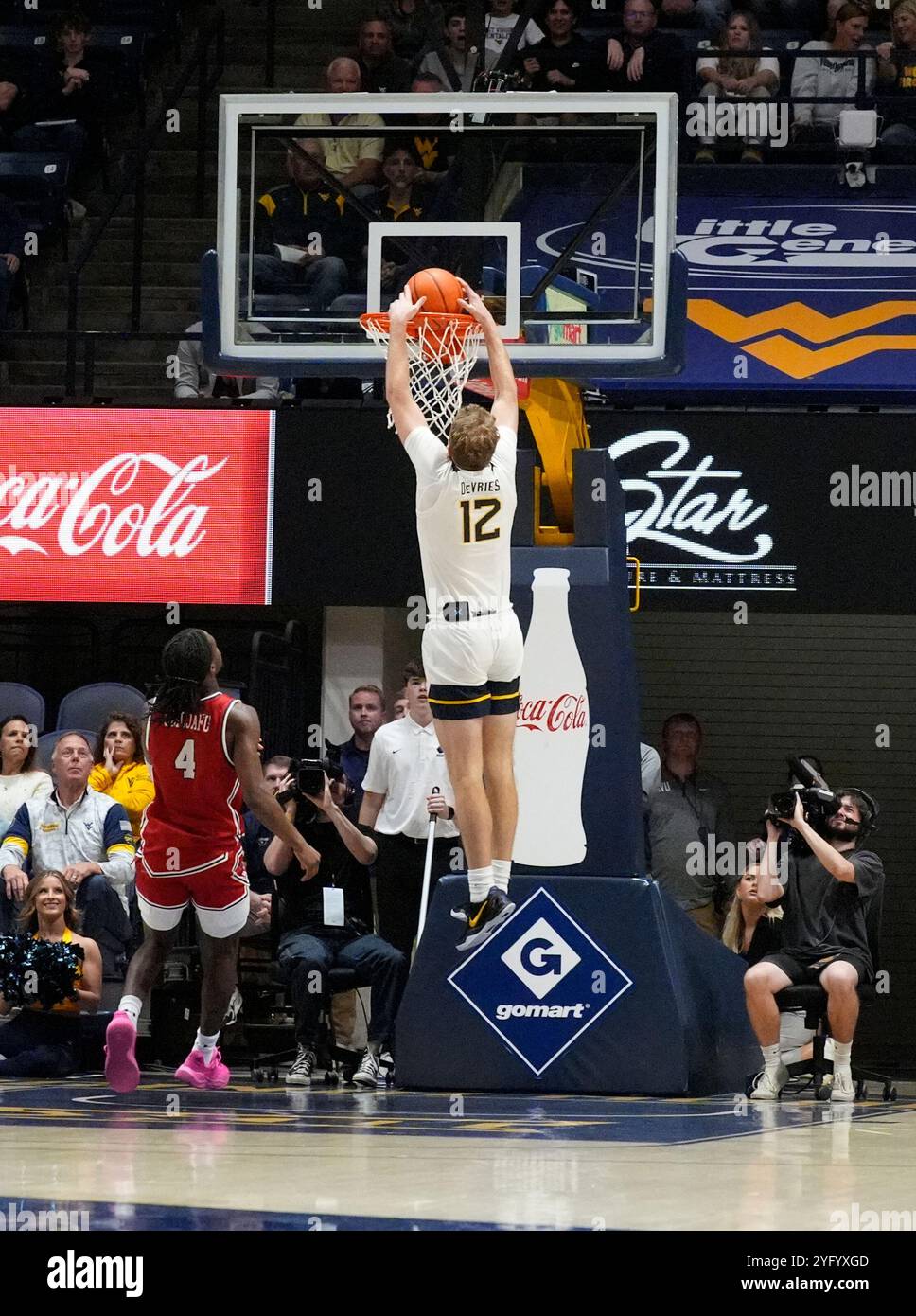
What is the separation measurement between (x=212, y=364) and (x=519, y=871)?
290 cm

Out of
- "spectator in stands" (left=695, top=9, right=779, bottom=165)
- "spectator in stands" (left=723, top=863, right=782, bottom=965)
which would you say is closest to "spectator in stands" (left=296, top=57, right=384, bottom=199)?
"spectator in stands" (left=695, top=9, right=779, bottom=165)

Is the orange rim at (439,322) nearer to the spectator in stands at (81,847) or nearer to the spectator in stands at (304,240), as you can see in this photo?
the spectator in stands at (304,240)

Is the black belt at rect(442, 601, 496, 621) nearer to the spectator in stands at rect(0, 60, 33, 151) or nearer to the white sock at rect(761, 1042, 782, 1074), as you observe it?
the white sock at rect(761, 1042, 782, 1074)

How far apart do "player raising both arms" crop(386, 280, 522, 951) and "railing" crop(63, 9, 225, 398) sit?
697cm

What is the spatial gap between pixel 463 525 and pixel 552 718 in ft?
8.10

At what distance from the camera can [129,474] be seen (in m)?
13.6

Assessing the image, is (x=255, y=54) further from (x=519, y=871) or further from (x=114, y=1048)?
(x=114, y=1048)

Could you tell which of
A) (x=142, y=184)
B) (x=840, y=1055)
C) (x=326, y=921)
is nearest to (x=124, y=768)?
(x=326, y=921)

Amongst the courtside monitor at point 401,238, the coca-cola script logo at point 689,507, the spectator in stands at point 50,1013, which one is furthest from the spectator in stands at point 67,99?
the spectator in stands at point 50,1013

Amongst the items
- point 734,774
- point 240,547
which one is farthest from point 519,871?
point 734,774

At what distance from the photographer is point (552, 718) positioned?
32.8 feet

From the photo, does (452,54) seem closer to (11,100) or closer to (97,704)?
(11,100)

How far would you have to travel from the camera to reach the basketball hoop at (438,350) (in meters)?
8.31

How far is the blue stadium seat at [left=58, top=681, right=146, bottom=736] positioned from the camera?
13227 mm
